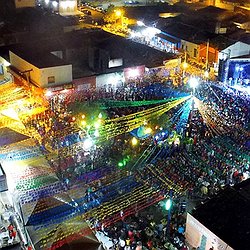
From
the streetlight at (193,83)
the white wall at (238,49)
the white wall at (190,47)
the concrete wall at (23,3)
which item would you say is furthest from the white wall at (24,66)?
the white wall at (238,49)

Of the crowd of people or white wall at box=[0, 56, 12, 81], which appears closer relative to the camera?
the crowd of people

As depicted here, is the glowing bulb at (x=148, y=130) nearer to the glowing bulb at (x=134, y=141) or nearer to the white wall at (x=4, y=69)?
the glowing bulb at (x=134, y=141)

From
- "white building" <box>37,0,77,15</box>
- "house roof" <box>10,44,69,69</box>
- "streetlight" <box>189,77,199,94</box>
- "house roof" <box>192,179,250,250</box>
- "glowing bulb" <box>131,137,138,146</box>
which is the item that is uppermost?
"white building" <box>37,0,77,15</box>

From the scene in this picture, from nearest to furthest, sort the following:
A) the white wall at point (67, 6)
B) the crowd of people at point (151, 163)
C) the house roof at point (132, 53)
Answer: the crowd of people at point (151, 163) < the house roof at point (132, 53) < the white wall at point (67, 6)

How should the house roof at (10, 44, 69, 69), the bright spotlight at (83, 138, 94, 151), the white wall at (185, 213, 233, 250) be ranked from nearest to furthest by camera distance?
the white wall at (185, 213, 233, 250)
the bright spotlight at (83, 138, 94, 151)
the house roof at (10, 44, 69, 69)

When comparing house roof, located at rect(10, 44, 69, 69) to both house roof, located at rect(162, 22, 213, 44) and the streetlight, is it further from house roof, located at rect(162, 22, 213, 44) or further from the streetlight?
house roof, located at rect(162, 22, 213, 44)

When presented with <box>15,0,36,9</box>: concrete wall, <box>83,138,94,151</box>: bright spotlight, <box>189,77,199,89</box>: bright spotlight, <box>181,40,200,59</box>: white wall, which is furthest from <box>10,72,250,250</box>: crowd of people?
<box>15,0,36,9</box>: concrete wall

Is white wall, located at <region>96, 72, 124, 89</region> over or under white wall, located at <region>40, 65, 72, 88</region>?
under
